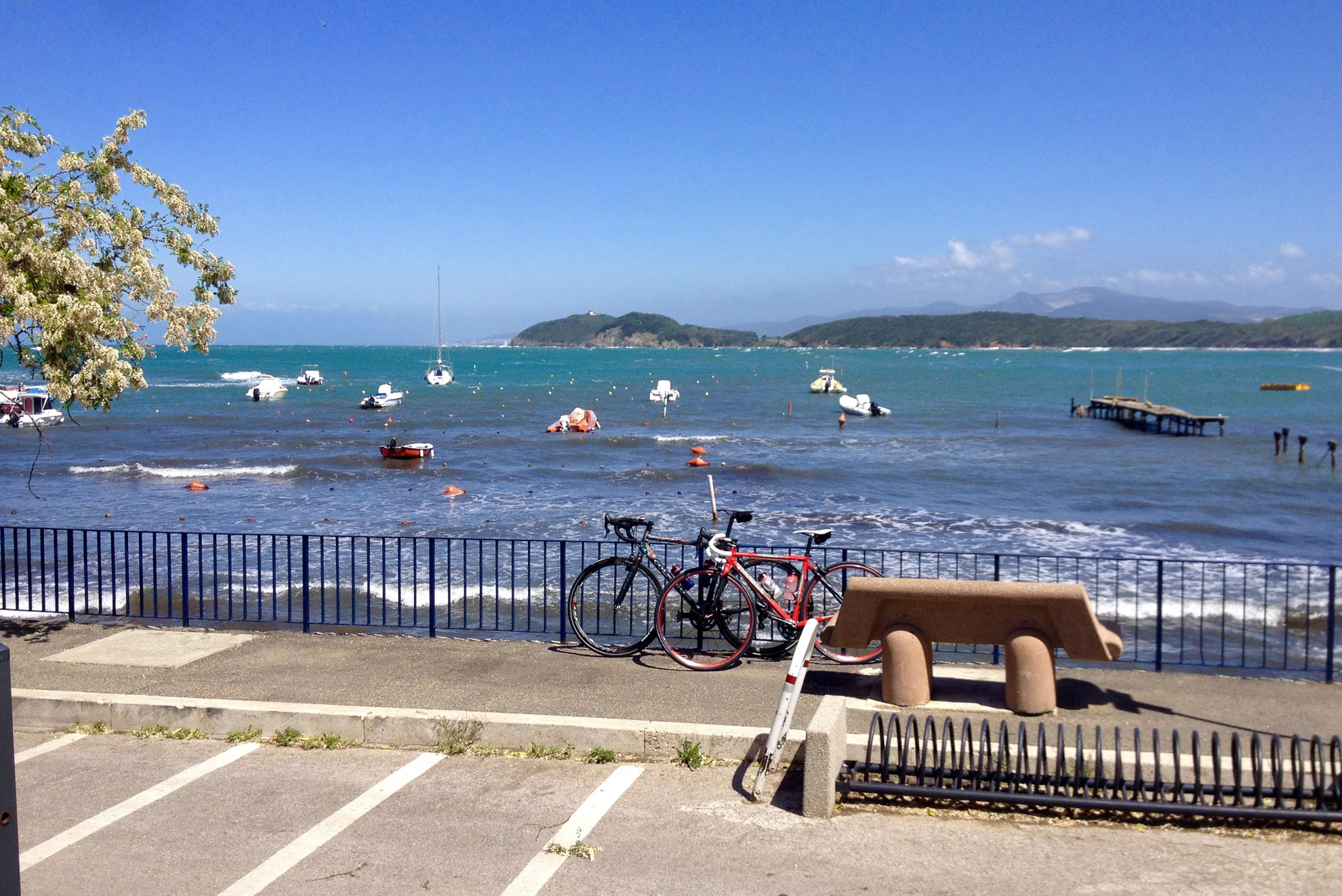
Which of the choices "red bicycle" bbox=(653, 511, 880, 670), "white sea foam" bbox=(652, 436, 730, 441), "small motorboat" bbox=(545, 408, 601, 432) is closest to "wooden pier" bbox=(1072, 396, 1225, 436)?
"white sea foam" bbox=(652, 436, 730, 441)

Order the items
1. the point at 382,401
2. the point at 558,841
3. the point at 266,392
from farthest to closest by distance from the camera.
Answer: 1. the point at 266,392
2. the point at 382,401
3. the point at 558,841

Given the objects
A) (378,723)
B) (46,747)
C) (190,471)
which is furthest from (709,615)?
(190,471)

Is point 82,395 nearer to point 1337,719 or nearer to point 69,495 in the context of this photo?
point 1337,719

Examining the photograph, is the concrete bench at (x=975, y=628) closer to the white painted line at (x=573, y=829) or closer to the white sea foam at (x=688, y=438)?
the white painted line at (x=573, y=829)

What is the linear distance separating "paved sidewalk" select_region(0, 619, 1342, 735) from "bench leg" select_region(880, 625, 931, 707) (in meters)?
0.17

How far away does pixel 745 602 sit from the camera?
32.7ft

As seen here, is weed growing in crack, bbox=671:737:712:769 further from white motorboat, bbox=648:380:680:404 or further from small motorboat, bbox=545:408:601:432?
white motorboat, bbox=648:380:680:404

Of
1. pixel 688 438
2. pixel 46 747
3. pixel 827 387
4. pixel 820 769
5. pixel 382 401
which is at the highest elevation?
pixel 827 387

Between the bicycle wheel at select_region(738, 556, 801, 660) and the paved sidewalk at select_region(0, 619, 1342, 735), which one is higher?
the bicycle wheel at select_region(738, 556, 801, 660)

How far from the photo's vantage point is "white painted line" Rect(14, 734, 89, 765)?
25.0ft

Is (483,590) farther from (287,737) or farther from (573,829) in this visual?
(573,829)

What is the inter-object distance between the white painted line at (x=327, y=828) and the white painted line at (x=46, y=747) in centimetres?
261

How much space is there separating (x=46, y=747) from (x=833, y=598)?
6661mm

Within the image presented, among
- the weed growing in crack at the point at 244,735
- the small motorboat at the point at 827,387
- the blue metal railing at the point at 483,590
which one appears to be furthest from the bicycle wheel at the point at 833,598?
the small motorboat at the point at 827,387
